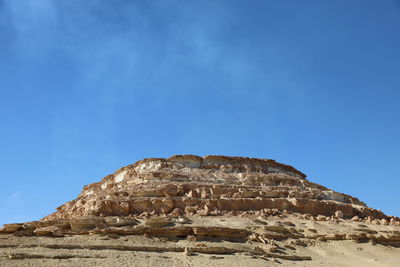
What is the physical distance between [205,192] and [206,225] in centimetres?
479

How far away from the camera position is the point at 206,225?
920 inches

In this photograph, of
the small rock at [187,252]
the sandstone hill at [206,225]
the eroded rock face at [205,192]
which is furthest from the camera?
the eroded rock face at [205,192]

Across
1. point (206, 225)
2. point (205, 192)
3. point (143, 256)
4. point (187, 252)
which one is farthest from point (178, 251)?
point (205, 192)

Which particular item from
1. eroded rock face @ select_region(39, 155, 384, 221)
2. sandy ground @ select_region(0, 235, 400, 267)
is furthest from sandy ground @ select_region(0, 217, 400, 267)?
eroded rock face @ select_region(39, 155, 384, 221)

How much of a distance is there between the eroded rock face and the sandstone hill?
0.07m

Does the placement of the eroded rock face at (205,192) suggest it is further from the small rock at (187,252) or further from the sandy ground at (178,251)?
the small rock at (187,252)

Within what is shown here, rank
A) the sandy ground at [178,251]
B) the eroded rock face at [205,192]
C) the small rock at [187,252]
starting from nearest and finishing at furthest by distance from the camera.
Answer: the sandy ground at [178,251]
the small rock at [187,252]
the eroded rock face at [205,192]

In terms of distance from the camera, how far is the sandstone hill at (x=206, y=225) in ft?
62.5

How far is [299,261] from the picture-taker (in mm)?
20969

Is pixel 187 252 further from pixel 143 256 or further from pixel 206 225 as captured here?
pixel 206 225

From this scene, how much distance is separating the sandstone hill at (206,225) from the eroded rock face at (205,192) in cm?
7

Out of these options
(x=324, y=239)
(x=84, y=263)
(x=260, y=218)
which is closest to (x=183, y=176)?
(x=260, y=218)

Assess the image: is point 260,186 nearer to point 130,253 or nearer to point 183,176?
point 183,176

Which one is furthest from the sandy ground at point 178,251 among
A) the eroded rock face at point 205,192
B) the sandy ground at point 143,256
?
the eroded rock face at point 205,192
